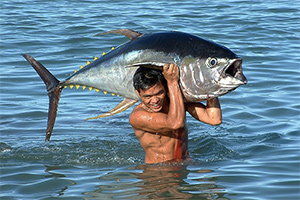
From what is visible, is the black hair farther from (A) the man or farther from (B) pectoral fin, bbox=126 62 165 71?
(B) pectoral fin, bbox=126 62 165 71

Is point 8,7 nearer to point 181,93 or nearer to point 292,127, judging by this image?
point 292,127

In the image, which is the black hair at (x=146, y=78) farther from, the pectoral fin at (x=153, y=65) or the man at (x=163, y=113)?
the pectoral fin at (x=153, y=65)

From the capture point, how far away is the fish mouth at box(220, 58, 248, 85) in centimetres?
435

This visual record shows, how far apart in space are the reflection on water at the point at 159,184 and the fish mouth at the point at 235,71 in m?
1.10

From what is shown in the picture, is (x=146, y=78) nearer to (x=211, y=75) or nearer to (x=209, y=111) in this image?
(x=211, y=75)

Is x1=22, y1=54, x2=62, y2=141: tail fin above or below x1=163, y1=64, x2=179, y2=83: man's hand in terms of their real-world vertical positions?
below

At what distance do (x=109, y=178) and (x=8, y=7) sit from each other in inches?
465

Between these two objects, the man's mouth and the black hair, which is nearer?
the black hair

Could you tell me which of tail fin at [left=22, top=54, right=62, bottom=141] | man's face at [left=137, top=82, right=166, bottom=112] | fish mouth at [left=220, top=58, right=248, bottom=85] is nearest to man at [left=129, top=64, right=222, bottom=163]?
man's face at [left=137, top=82, right=166, bottom=112]

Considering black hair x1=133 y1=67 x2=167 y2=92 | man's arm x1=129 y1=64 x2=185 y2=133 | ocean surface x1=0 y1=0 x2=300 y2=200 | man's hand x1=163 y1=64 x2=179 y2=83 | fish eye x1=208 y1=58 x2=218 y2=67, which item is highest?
fish eye x1=208 y1=58 x2=218 y2=67

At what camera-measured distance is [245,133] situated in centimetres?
711

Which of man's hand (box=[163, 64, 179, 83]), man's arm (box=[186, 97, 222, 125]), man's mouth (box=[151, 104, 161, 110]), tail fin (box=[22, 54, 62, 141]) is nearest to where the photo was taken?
man's hand (box=[163, 64, 179, 83])

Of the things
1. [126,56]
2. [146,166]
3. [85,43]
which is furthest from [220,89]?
[85,43]

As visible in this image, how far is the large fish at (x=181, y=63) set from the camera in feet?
14.4
